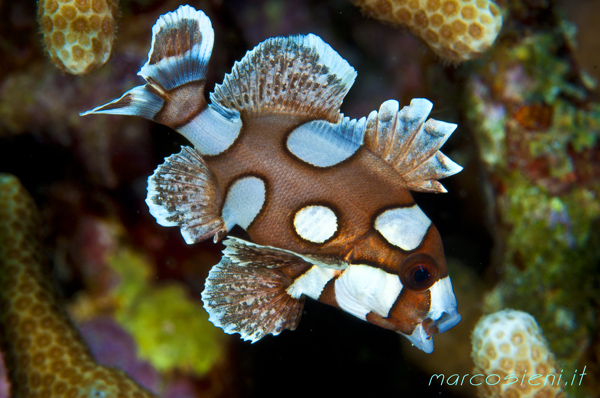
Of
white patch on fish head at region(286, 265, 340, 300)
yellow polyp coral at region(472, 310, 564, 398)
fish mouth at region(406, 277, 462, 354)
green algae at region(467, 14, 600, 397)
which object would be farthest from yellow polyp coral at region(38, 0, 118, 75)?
yellow polyp coral at region(472, 310, 564, 398)

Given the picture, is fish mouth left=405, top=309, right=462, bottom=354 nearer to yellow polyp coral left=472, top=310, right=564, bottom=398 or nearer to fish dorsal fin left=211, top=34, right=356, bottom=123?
yellow polyp coral left=472, top=310, right=564, bottom=398

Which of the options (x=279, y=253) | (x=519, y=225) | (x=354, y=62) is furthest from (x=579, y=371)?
(x=354, y=62)

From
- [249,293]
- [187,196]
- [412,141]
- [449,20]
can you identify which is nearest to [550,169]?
[449,20]

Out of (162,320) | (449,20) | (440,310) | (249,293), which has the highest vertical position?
(449,20)

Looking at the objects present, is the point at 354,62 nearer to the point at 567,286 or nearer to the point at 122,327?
the point at 567,286

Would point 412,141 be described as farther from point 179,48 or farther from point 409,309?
point 179,48

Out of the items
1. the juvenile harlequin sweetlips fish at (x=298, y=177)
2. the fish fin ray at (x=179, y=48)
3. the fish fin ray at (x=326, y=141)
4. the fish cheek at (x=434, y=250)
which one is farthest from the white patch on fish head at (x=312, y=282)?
the fish fin ray at (x=179, y=48)

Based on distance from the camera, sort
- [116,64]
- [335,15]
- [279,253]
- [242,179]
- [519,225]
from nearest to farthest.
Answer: [279,253] < [242,179] < [116,64] < [335,15] < [519,225]
